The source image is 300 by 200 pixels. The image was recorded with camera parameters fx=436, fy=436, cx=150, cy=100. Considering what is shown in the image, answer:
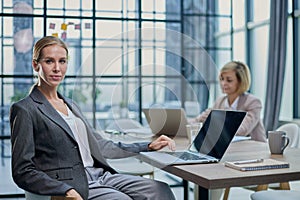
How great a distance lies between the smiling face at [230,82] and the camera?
10.2 ft

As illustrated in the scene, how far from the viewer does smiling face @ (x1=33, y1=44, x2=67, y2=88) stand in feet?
5.95

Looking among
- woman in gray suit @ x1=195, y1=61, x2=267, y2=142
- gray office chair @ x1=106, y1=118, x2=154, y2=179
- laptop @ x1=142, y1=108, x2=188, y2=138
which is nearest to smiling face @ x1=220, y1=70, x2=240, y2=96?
woman in gray suit @ x1=195, y1=61, x2=267, y2=142

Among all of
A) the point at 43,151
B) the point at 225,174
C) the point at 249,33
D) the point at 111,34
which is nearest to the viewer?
the point at 225,174

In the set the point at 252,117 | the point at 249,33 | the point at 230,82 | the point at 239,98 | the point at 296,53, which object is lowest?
the point at 252,117

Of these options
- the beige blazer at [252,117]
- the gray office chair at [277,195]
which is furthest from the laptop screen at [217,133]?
the beige blazer at [252,117]

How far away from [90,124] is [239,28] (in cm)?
414

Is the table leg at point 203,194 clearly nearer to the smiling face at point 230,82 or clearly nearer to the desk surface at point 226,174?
the desk surface at point 226,174

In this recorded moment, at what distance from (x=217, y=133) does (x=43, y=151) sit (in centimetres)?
72

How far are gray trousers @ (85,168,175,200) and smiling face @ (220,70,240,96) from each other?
1.43 meters

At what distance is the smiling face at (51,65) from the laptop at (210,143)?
1.63 feet

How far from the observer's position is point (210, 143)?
1.87 metres

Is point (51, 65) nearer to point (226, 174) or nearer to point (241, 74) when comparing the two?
point (226, 174)

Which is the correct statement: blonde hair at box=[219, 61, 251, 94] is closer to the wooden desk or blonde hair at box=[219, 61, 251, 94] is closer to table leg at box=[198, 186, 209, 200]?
the wooden desk

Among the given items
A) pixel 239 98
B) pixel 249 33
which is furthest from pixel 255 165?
pixel 249 33
